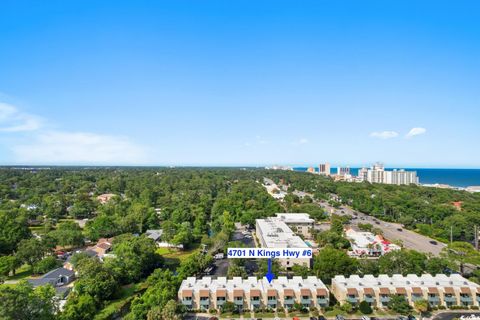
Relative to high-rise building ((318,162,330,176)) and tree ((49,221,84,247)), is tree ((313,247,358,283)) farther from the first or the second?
high-rise building ((318,162,330,176))

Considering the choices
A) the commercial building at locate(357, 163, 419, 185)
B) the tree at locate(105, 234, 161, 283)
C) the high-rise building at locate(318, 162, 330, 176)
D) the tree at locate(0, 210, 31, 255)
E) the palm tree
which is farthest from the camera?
the high-rise building at locate(318, 162, 330, 176)

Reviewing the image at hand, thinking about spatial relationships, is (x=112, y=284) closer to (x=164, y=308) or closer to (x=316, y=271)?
(x=164, y=308)

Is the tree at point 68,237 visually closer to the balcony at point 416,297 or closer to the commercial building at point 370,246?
the commercial building at point 370,246

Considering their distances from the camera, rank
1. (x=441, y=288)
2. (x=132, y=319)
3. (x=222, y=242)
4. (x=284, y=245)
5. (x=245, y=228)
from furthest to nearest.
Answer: (x=245, y=228) → (x=222, y=242) → (x=284, y=245) → (x=441, y=288) → (x=132, y=319)

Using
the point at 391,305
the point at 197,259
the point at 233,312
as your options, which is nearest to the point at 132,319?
the point at 233,312

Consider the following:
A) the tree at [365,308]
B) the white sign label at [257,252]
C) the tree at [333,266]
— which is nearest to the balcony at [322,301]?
the tree at [365,308]

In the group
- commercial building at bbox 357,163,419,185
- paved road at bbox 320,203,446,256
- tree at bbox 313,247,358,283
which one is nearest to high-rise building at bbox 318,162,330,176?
commercial building at bbox 357,163,419,185

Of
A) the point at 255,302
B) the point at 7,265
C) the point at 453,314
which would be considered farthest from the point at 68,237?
the point at 453,314
